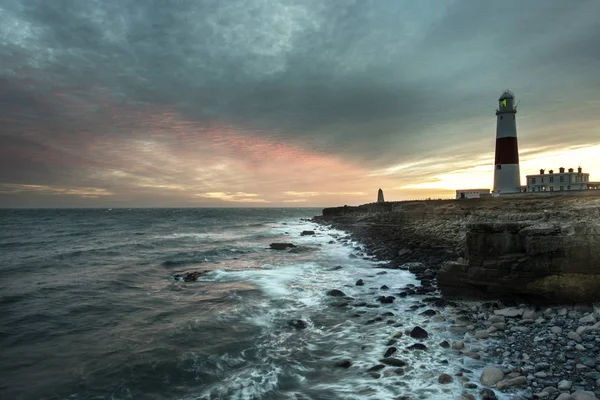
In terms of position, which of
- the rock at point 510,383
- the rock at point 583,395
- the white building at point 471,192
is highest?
the white building at point 471,192

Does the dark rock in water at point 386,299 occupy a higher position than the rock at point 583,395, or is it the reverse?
the rock at point 583,395

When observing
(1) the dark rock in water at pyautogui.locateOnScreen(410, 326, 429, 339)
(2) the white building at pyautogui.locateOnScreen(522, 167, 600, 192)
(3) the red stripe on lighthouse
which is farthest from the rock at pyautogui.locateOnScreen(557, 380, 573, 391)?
(2) the white building at pyautogui.locateOnScreen(522, 167, 600, 192)

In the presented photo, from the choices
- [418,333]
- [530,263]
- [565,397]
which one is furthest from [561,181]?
[565,397]

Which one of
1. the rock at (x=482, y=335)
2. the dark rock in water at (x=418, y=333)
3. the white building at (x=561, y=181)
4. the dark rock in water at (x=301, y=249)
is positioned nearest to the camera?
the rock at (x=482, y=335)

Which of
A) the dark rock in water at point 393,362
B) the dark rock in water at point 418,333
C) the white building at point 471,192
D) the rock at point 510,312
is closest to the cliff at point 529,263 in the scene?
the rock at point 510,312

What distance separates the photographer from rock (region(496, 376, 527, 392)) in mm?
6051

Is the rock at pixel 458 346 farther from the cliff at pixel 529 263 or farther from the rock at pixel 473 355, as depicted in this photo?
Answer: the cliff at pixel 529 263

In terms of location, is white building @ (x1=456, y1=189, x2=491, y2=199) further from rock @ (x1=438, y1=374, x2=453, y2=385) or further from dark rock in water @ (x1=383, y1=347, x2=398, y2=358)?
rock @ (x1=438, y1=374, x2=453, y2=385)

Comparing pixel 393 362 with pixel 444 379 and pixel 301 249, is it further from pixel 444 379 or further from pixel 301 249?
pixel 301 249

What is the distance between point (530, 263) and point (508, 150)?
25.8 metres

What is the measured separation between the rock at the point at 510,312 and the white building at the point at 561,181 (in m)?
33.4

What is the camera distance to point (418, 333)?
28.6ft

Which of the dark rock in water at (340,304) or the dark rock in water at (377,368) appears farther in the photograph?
the dark rock in water at (340,304)

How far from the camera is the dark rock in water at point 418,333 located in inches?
341
